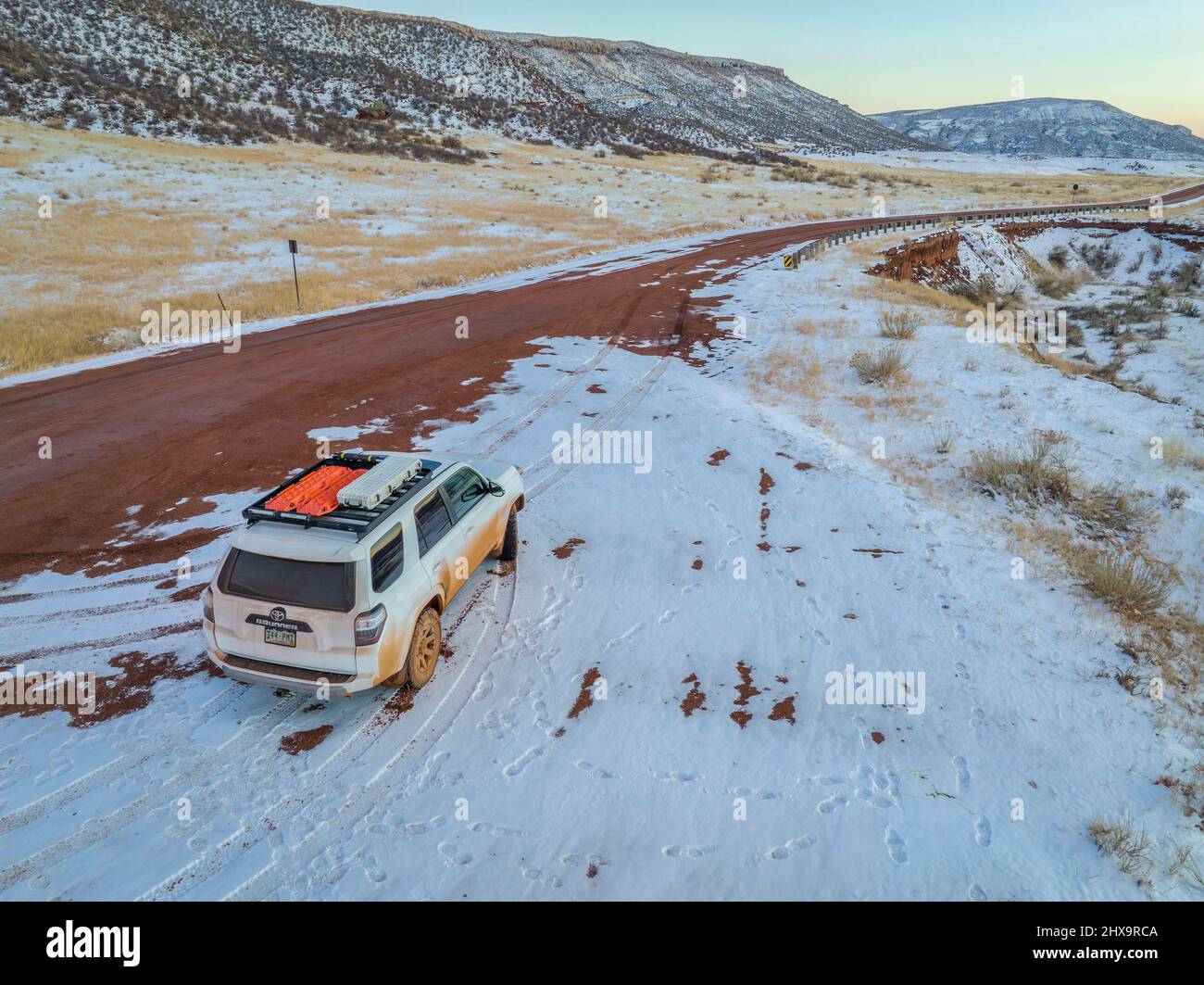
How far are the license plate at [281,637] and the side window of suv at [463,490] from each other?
6.55 feet

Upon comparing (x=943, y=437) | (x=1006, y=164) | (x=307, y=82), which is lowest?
(x=943, y=437)

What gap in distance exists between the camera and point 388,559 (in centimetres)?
575

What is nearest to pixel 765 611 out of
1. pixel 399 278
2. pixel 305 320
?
pixel 305 320

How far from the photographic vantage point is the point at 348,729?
579 centimetres

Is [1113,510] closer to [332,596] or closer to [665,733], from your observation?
[665,733]

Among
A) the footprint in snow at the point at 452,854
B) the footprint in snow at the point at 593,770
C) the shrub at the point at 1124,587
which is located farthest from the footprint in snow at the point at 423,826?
the shrub at the point at 1124,587

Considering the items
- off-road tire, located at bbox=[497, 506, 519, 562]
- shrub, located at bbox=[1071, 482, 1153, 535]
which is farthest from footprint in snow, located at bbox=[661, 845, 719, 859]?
shrub, located at bbox=[1071, 482, 1153, 535]

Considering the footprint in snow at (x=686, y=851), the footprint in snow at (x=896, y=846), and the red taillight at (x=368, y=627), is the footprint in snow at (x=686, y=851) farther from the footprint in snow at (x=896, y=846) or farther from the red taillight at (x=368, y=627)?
the red taillight at (x=368, y=627)

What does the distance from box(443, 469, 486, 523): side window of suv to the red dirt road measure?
3.95m

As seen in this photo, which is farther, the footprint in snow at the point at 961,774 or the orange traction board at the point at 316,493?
the orange traction board at the point at 316,493

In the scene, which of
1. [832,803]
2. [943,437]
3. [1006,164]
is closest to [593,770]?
[832,803]

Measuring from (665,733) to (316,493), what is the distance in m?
3.79

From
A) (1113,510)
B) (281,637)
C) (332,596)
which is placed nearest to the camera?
(332,596)

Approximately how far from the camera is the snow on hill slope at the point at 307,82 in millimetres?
49781
